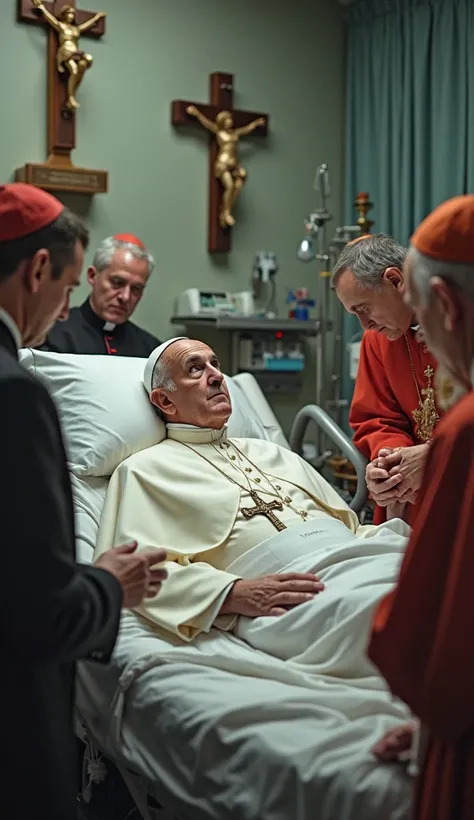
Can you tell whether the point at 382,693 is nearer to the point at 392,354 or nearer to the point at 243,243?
the point at 392,354

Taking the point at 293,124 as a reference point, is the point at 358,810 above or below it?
below

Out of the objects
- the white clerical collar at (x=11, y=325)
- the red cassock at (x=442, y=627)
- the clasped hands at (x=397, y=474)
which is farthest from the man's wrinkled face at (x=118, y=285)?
the red cassock at (x=442, y=627)

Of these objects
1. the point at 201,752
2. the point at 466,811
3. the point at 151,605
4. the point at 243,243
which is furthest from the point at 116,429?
the point at 243,243

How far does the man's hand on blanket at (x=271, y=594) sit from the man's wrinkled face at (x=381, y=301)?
0.85 metres

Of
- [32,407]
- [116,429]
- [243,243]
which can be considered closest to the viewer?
[32,407]

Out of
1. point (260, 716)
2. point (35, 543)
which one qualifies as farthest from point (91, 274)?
point (35, 543)

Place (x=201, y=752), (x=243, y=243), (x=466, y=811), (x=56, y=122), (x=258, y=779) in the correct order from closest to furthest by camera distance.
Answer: (x=466, y=811) < (x=258, y=779) < (x=201, y=752) < (x=56, y=122) < (x=243, y=243)

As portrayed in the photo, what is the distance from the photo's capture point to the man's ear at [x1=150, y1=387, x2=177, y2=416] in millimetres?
2979

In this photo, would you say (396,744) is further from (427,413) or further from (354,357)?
(354,357)

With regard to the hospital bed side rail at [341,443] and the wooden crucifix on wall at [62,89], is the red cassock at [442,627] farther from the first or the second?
the wooden crucifix on wall at [62,89]

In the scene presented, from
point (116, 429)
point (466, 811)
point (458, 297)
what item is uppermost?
point (458, 297)

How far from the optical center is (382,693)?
1.94 metres

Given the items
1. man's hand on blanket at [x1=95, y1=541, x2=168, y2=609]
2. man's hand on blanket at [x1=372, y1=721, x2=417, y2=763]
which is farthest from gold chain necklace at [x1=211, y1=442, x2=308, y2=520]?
man's hand on blanket at [x1=372, y1=721, x2=417, y2=763]

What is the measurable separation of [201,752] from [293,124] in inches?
164
